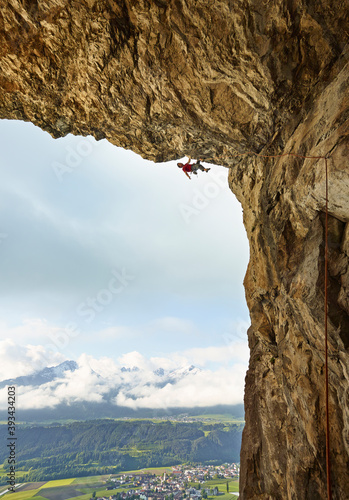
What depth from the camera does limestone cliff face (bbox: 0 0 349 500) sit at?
7039 mm

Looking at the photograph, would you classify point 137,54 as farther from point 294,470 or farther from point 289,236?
point 294,470

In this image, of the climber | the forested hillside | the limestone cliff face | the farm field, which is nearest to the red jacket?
the climber

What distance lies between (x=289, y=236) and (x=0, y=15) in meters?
13.0

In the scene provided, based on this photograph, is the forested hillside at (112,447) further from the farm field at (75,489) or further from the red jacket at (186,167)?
the red jacket at (186,167)

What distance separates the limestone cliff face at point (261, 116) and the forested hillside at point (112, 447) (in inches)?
4784

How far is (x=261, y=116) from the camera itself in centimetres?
1075

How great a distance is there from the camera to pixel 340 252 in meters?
6.79

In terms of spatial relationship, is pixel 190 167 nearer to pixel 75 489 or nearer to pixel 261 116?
Result: pixel 261 116

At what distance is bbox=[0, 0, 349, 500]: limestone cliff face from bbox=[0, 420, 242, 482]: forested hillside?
121523 mm

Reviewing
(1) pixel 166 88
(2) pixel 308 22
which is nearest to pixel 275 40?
(2) pixel 308 22

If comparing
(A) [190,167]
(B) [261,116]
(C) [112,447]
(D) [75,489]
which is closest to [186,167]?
(A) [190,167]

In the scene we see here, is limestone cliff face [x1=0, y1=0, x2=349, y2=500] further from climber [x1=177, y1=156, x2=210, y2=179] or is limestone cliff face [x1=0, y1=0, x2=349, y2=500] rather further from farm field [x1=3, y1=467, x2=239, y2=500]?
farm field [x1=3, y1=467, x2=239, y2=500]

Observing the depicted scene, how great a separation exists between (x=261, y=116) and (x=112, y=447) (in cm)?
15487

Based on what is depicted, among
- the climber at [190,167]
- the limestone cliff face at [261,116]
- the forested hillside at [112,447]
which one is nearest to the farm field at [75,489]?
the forested hillside at [112,447]
